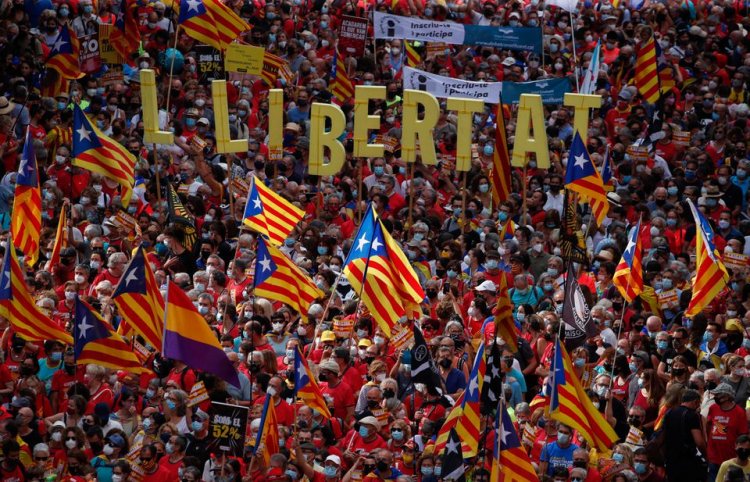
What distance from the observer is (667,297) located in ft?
75.9

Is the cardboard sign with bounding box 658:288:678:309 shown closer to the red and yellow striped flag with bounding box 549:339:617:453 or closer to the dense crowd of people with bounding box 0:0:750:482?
the dense crowd of people with bounding box 0:0:750:482

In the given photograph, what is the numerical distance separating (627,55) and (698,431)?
12779 mm

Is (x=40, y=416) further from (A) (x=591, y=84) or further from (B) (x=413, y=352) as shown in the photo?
(A) (x=591, y=84)

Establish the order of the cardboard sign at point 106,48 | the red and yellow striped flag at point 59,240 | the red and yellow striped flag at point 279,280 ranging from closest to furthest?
1. the red and yellow striped flag at point 279,280
2. the red and yellow striped flag at point 59,240
3. the cardboard sign at point 106,48

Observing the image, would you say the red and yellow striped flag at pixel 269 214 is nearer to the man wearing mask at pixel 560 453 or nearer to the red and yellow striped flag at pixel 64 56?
the man wearing mask at pixel 560 453

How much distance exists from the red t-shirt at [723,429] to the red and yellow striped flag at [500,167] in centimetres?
708

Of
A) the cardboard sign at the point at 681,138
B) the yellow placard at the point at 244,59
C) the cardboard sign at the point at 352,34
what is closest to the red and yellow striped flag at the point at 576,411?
the cardboard sign at the point at 681,138

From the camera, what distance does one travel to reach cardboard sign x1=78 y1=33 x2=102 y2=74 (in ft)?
96.9

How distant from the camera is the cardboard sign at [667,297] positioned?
910 inches

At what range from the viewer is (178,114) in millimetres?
29469

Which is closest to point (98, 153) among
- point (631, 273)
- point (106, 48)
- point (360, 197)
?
point (360, 197)

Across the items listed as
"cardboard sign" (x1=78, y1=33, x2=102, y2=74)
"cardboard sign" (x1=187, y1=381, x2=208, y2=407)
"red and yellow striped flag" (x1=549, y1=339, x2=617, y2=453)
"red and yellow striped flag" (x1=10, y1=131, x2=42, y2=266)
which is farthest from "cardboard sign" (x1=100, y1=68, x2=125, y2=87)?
"red and yellow striped flag" (x1=549, y1=339, x2=617, y2=453)

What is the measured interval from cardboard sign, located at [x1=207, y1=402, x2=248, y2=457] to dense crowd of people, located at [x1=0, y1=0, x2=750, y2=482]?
152mm

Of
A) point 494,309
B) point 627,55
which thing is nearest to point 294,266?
point 494,309
